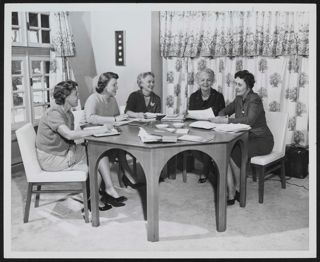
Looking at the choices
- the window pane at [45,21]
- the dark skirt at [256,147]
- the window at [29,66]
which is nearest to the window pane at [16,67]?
the window at [29,66]

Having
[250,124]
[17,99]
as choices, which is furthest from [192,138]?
[17,99]

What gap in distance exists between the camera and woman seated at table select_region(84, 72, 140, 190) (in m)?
3.50

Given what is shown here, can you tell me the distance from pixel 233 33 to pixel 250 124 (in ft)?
5.12

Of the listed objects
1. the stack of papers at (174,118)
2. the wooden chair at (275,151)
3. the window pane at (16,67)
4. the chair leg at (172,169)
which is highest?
the window pane at (16,67)

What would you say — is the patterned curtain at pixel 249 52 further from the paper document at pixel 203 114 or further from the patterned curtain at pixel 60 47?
the paper document at pixel 203 114

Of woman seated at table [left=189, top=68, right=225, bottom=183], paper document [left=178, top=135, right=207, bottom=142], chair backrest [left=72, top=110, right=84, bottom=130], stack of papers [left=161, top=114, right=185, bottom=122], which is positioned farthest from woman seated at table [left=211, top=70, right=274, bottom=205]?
chair backrest [left=72, top=110, right=84, bottom=130]

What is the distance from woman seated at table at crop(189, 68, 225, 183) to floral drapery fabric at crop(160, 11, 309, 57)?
26.5 inches

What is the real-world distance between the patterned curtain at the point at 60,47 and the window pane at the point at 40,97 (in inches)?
5.3

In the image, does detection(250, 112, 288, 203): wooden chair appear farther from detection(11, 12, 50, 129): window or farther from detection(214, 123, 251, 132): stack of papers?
detection(11, 12, 50, 129): window

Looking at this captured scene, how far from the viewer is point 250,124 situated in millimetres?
3320

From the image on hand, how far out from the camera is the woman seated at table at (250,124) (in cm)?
331

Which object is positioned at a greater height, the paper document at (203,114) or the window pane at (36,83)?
the window pane at (36,83)

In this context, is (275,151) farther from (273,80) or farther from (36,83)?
(36,83)

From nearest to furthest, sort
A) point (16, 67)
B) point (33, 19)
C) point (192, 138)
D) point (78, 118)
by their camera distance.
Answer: point (192, 138)
point (78, 118)
point (16, 67)
point (33, 19)
